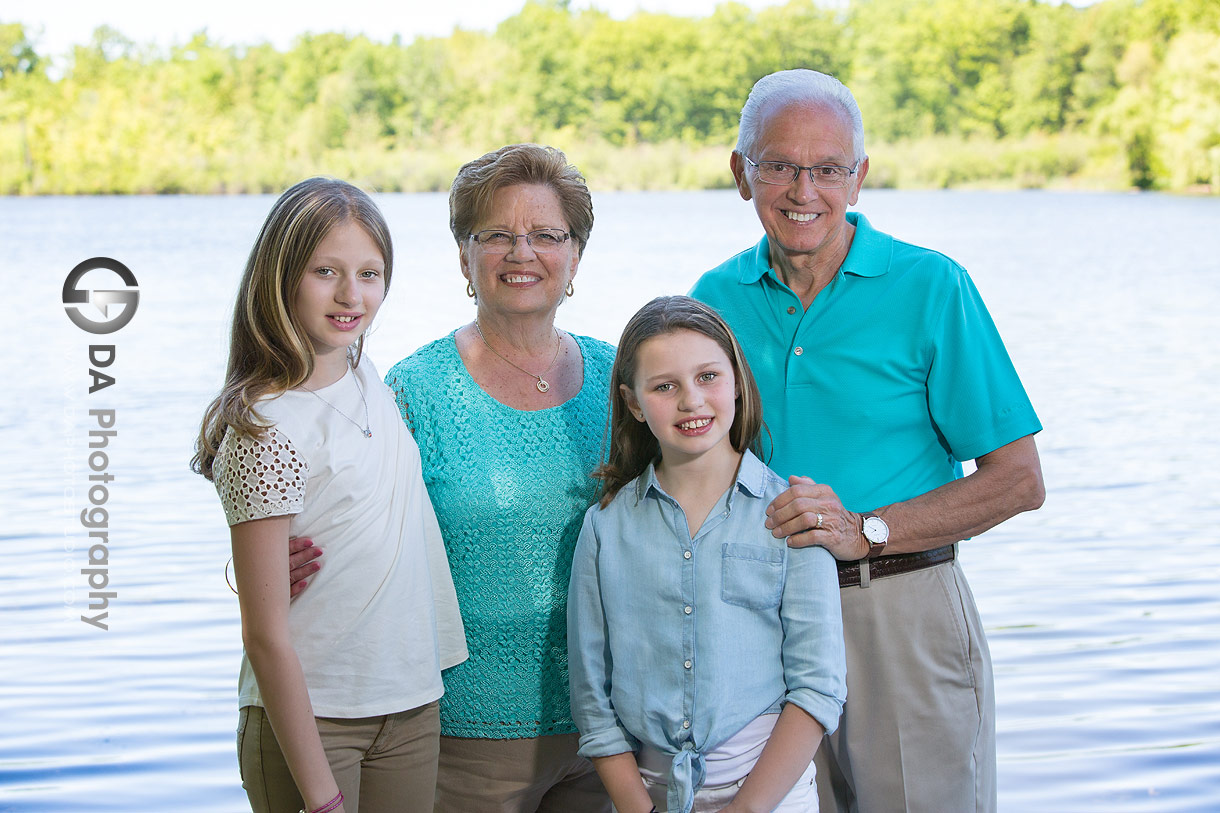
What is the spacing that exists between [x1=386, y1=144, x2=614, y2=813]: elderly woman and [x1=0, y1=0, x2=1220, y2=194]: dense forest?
102ft

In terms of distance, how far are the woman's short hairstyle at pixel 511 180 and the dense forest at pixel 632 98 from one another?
101ft

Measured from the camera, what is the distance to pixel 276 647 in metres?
1.94

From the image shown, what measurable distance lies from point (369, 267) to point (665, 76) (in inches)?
1622

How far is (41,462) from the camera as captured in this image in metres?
9.26

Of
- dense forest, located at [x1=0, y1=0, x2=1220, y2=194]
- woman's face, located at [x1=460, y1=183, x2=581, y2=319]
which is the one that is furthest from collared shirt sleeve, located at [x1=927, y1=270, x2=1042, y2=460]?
dense forest, located at [x1=0, y1=0, x2=1220, y2=194]

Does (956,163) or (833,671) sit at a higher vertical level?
(956,163)

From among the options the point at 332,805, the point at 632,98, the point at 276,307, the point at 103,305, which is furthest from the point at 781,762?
the point at 632,98

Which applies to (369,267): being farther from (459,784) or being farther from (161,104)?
(161,104)

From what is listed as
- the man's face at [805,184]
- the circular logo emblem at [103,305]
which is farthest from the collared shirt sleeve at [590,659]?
the circular logo emblem at [103,305]

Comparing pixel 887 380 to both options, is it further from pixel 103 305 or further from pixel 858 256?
pixel 103 305

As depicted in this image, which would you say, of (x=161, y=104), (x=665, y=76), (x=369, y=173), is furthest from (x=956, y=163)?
(x=161, y=104)

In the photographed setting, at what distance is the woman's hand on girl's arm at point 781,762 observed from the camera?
2006mm

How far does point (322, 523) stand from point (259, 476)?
148 millimetres

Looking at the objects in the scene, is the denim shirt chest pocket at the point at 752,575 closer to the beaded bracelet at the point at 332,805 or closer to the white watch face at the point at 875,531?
the white watch face at the point at 875,531
